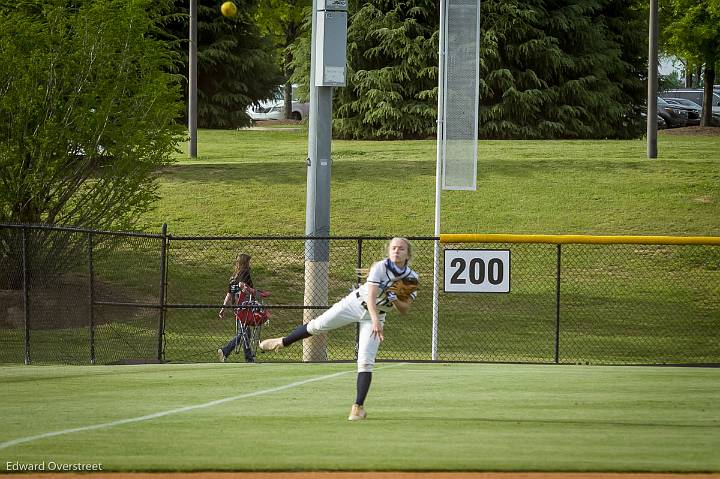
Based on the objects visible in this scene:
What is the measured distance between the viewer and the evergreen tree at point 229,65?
45.1m

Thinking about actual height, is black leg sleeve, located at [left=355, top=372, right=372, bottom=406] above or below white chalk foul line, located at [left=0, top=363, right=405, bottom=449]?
above

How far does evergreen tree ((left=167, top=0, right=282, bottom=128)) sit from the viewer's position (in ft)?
148

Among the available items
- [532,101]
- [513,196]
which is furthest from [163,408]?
[532,101]

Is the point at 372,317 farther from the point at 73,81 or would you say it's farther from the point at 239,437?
the point at 73,81

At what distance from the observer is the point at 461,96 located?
16.3 meters

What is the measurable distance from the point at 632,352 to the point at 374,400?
8354mm

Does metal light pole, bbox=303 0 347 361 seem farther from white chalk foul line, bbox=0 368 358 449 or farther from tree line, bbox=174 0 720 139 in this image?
tree line, bbox=174 0 720 139

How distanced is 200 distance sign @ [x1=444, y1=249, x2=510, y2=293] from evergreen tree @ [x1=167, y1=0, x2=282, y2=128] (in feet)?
102

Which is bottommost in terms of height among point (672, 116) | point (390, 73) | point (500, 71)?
point (672, 116)

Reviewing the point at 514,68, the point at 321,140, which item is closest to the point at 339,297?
the point at 321,140

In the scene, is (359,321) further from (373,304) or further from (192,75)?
(192,75)

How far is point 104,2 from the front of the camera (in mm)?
19453

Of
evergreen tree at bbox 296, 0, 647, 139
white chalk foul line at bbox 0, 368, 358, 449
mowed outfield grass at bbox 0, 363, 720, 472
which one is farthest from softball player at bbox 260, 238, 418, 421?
evergreen tree at bbox 296, 0, 647, 139

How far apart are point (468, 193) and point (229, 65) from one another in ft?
70.0
